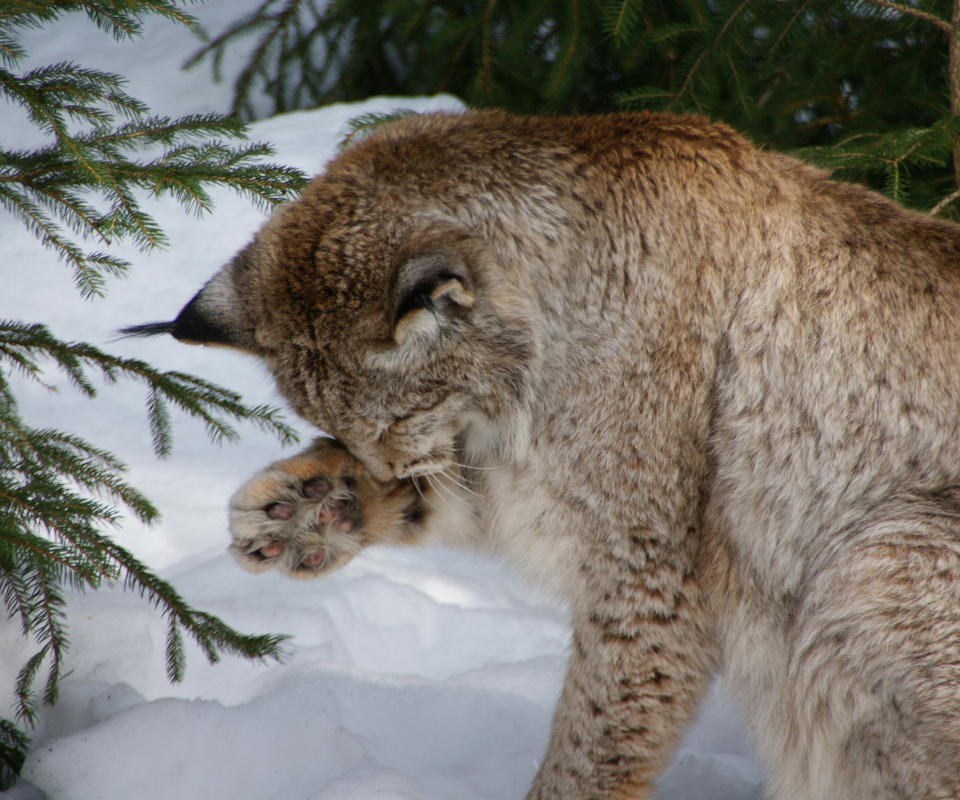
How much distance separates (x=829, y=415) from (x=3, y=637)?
2874 millimetres

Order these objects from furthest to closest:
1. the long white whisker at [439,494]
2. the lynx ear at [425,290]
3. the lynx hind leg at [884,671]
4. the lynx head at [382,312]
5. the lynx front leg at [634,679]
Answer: the long white whisker at [439,494], the lynx front leg at [634,679], the lynx head at [382,312], the lynx ear at [425,290], the lynx hind leg at [884,671]

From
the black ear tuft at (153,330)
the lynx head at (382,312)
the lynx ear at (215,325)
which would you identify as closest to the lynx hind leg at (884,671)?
the lynx head at (382,312)

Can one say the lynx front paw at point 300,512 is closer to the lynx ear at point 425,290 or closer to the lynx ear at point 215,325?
the lynx ear at point 215,325

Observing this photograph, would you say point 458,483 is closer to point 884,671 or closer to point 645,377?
point 645,377

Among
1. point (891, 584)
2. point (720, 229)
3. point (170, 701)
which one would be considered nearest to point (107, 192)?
point (170, 701)

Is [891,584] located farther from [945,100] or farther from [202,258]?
[202,258]

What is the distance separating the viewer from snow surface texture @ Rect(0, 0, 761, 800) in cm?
297

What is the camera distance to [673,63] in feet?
18.0

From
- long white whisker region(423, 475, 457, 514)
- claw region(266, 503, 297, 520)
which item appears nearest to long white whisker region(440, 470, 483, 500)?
long white whisker region(423, 475, 457, 514)

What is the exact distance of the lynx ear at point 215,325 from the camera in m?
2.60

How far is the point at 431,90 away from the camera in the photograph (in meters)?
6.16

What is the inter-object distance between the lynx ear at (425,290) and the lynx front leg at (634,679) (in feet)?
2.90

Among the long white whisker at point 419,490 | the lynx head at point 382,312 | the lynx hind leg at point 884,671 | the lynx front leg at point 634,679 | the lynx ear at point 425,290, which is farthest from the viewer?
the long white whisker at point 419,490

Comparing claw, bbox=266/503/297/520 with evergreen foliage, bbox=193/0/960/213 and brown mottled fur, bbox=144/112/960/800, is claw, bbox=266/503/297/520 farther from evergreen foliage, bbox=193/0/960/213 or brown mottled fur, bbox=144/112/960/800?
evergreen foliage, bbox=193/0/960/213
